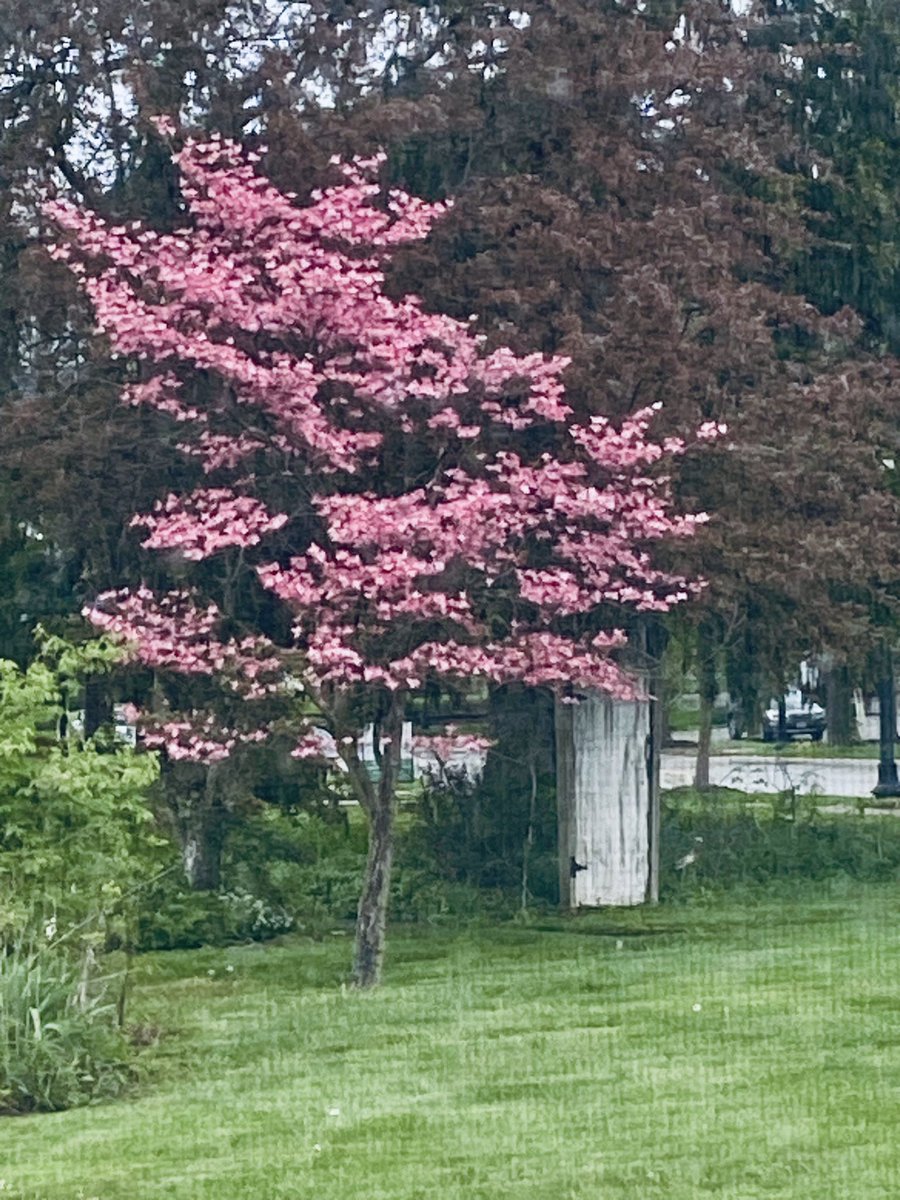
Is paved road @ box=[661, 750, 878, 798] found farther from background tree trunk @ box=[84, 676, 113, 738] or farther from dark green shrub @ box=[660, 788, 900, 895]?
background tree trunk @ box=[84, 676, 113, 738]

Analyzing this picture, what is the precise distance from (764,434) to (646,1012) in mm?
4589

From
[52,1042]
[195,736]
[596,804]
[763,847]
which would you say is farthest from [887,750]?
[52,1042]

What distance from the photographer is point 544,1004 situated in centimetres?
1167

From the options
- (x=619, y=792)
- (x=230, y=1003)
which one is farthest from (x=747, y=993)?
(x=619, y=792)

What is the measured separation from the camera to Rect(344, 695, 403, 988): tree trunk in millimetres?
12867

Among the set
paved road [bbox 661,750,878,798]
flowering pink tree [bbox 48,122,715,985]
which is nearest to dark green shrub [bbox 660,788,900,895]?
flowering pink tree [bbox 48,122,715,985]

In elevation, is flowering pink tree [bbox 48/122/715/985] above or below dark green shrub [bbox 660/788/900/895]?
above

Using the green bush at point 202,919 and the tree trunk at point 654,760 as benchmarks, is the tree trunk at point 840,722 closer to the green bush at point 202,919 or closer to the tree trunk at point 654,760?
the tree trunk at point 654,760

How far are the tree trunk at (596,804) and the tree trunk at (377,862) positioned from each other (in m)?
3.77

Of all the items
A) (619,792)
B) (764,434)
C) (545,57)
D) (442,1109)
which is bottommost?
(442,1109)

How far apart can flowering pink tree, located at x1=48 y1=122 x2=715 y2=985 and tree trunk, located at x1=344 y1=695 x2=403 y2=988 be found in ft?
0.06

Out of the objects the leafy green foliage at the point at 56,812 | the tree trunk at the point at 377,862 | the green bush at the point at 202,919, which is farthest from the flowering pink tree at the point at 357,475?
the green bush at the point at 202,919

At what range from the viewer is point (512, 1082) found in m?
9.23

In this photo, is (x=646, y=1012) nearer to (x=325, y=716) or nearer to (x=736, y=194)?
(x=325, y=716)
